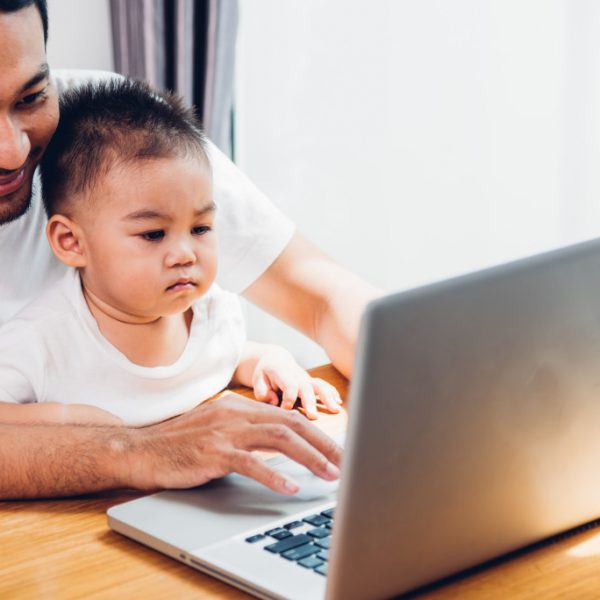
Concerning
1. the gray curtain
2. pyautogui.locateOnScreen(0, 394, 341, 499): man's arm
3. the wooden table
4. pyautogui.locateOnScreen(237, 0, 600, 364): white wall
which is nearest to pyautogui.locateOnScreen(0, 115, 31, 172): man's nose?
pyautogui.locateOnScreen(0, 394, 341, 499): man's arm

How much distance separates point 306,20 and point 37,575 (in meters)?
2.50

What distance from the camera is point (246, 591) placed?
3.14 feet

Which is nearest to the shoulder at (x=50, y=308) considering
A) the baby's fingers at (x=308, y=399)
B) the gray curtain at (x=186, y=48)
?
the baby's fingers at (x=308, y=399)

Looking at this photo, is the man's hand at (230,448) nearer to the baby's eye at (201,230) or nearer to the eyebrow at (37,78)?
the baby's eye at (201,230)

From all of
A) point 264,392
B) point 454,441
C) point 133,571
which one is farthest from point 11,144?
point 454,441

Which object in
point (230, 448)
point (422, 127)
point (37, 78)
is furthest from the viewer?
point (422, 127)

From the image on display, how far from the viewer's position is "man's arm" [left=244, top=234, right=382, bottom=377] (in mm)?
1804

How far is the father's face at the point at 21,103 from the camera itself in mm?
1562

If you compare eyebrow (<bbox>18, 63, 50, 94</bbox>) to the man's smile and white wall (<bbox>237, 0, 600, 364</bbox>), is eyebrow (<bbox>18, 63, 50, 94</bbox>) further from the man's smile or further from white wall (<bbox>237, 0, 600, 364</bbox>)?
white wall (<bbox>237, 0, 600, 364</bbox>)

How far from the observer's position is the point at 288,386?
1537mm

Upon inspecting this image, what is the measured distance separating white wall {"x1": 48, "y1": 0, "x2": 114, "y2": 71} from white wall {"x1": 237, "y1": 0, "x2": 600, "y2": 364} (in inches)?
17.8

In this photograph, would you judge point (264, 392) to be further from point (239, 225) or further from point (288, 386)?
point (239, 225)

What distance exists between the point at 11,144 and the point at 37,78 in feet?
0.35

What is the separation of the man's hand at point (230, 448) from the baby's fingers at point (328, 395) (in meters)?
0.30
